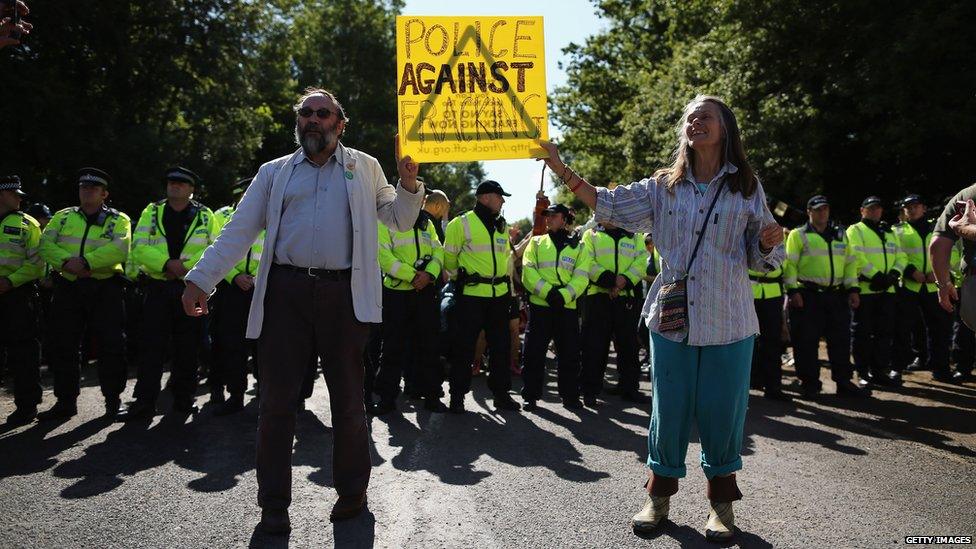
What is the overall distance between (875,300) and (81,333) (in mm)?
9835

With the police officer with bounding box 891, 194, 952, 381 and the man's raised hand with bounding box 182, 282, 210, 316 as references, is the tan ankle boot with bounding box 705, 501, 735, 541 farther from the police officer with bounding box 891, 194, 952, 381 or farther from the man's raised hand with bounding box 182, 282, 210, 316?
the police officer with bounding box 891, 194, 952, 381

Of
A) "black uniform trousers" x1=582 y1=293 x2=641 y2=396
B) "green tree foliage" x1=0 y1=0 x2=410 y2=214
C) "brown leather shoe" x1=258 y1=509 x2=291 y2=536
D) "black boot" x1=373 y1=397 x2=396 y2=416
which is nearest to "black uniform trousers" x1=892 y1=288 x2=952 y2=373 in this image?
"black uniform trousers" x1=582 y1=293 x2=641 y2=396

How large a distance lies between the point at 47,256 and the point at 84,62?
1915cm

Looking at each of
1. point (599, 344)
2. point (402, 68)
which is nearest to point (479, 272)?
point (599, 344)

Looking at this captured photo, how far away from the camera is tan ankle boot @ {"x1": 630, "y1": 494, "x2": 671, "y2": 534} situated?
4.55 m

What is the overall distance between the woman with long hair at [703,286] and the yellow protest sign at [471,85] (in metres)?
0.50

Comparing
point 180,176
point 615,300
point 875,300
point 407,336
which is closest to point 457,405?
point 407,336

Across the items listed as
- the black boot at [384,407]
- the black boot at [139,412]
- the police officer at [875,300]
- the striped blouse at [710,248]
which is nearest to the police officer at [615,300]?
the black boot at [384,407]

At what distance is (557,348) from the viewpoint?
9195 millimetres

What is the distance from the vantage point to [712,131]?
450 centimetres

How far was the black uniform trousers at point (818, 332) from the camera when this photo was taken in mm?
9922

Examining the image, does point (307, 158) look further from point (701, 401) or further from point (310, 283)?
point (701, 401)

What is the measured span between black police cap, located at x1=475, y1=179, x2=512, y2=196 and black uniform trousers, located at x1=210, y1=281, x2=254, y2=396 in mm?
2630

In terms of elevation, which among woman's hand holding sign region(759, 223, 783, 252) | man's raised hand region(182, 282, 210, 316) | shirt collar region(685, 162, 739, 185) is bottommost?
man's raised hand region(182, 282, 210, 316)
